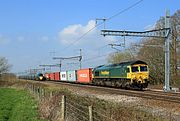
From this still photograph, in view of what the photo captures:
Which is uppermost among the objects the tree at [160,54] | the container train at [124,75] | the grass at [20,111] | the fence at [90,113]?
the tree at [160,54]

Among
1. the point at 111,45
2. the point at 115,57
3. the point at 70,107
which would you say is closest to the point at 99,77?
the point at 111,45

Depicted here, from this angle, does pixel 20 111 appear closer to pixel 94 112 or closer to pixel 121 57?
pixel 94 112

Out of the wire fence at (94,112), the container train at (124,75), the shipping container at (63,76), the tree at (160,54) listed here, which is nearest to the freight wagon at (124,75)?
the container train at (124,75)

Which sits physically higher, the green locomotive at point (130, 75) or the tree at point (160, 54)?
the tree at point (160, 54)

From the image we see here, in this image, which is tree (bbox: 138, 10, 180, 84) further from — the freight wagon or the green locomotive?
the green locomotive

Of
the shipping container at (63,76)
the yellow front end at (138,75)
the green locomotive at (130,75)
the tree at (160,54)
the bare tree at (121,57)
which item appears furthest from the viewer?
the shipping container at (63,76)

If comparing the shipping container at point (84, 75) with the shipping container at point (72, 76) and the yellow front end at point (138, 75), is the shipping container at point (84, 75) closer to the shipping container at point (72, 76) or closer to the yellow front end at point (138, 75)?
the shipping container at point (72, 76)

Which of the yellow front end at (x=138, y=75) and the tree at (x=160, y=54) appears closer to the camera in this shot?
the yellow front end at (x=138, y=75)

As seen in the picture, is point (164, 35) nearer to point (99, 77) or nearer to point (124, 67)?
point (124, 67)

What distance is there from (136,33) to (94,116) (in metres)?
33.2

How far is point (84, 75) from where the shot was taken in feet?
224

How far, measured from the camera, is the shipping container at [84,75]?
6431 cm

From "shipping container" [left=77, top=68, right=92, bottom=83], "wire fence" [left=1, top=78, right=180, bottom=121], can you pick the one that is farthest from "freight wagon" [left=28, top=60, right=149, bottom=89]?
"wire fence" [left=1, top=78, right=180, bottom=121]

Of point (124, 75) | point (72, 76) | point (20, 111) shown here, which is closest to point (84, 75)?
point (72, 76)
